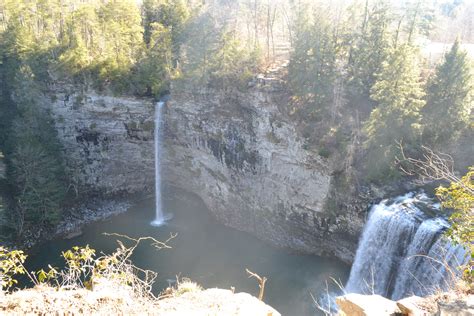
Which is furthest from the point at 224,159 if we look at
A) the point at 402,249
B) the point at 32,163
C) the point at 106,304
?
the point at 106,304

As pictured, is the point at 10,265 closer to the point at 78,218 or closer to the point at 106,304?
the point at 106,304

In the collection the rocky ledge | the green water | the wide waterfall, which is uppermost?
the wide waterfall

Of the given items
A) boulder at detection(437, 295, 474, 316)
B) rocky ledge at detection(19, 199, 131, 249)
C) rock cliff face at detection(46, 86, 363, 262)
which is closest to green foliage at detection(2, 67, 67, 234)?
rocky ledge at detection(19, 199, 131, 249)

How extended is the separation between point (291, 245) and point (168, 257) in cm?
852

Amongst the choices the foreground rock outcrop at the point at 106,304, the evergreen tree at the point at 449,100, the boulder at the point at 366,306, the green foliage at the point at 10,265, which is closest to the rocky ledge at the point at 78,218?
the green foliage at the point at 10,265

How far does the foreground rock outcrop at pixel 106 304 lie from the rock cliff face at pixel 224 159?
15.3 m

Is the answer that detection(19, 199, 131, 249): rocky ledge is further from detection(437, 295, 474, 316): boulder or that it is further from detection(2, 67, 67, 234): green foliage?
detection(437, 295, 474, 316): boulder

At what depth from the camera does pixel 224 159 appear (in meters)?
27.4

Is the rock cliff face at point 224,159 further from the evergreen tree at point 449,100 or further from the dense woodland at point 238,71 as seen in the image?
the evergreen tree at point 449,100

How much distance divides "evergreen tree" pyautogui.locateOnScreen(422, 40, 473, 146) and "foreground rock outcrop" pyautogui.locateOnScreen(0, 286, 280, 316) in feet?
58.4

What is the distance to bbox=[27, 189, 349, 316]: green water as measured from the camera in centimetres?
2217

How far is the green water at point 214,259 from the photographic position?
2217cm

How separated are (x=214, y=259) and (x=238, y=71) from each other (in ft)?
43.2

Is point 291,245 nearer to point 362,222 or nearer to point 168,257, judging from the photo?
point 362,222
